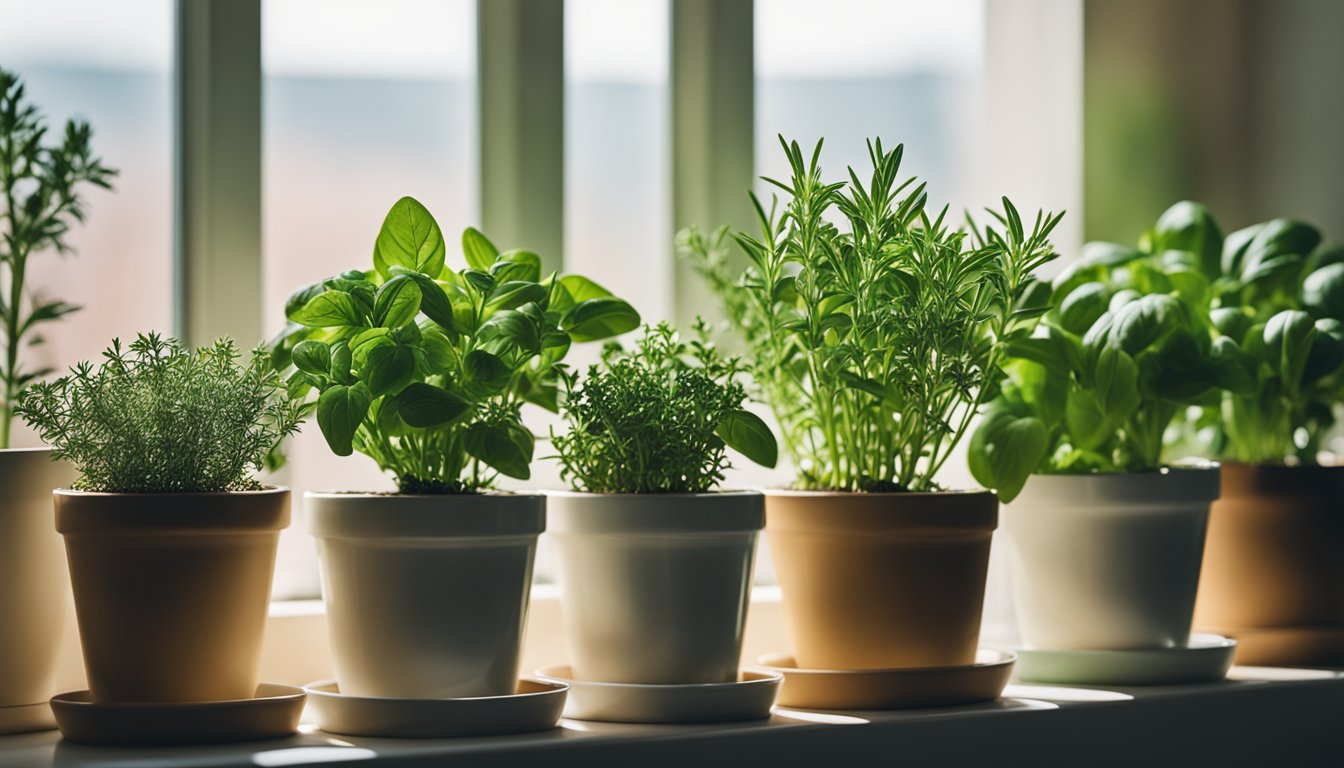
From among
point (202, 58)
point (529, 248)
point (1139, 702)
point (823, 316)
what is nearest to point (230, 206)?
point (202, 58)

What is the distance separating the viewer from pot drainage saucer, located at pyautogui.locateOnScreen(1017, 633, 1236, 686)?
1270 millimetres

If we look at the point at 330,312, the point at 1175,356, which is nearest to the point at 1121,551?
the point at 1175,356

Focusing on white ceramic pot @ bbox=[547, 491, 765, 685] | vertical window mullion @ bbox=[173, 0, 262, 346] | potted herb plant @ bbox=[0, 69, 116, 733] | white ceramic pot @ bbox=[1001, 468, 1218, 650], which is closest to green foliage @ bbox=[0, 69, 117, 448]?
potted herb plant @ bbox=[0, 69, 116, 733]

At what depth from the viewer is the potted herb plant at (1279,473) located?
54.3 inches

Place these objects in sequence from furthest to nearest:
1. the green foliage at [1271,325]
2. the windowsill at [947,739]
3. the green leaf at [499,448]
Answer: the green foliage at [1271,325] → the green leaf at [499,448] → the windowsill at [947,739]

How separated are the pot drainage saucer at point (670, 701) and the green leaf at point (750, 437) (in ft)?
0.60

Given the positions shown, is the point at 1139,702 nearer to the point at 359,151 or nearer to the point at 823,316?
the point at 823,316

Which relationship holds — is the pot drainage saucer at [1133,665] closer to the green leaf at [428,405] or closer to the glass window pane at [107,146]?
the green leaf at [428,405]

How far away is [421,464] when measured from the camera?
1.08 metres

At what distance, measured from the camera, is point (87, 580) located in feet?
3.26

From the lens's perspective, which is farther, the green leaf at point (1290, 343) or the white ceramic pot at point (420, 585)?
the green leaf at point (1290, 343)

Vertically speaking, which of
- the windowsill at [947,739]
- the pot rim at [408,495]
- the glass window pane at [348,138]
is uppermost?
the glass window pane at [348,138]

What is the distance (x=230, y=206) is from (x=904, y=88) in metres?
0.83

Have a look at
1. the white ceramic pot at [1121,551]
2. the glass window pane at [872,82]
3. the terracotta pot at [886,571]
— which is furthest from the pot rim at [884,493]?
the glass window pane at [872,82]
